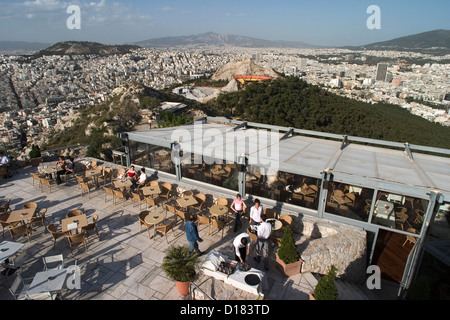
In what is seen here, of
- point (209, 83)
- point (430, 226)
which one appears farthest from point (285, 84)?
point (430, 226)

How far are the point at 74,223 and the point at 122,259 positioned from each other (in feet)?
5.40

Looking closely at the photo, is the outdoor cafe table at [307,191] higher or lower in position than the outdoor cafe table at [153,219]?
higher

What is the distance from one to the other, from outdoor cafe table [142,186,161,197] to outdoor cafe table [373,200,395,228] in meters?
6.31

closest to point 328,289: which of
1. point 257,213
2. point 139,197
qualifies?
point 257,213

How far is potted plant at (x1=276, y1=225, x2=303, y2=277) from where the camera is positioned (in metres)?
5.77

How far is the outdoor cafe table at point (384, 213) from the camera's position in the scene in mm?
6723

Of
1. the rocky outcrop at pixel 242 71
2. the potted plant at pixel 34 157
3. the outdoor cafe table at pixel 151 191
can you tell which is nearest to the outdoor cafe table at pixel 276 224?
the outdoor cafe table at pixel 151 191

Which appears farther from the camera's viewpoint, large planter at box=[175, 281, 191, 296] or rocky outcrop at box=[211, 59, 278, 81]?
rocky outcrop at box=[211, 59, 278, 81]

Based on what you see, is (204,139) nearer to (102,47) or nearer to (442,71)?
(102,47)

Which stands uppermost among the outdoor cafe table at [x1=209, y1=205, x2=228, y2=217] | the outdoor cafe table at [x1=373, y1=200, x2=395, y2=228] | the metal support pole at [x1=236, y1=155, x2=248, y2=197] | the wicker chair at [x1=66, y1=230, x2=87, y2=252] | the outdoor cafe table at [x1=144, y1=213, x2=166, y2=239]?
the metal support pole at [x1=236, y1=155, x2=248, y2=197]

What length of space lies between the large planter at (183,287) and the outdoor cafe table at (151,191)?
3.73m

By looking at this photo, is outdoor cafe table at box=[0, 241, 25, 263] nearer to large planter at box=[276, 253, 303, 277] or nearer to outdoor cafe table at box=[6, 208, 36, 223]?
outdoor cafe table at box=[6, 208, 36, 223]

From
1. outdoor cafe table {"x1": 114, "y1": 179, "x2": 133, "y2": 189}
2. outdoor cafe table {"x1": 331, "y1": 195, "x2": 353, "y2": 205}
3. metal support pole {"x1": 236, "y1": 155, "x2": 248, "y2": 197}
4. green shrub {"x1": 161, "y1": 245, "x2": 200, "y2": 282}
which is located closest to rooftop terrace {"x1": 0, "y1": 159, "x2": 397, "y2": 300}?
green shrub {"x1": 161, "y1": 245, "x2": 200, "y2": 282}

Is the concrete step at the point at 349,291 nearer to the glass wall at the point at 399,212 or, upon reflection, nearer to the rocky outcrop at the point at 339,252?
the rocky outcrop at the point at 339,252
